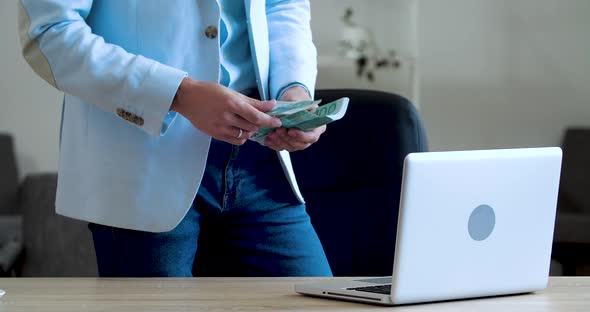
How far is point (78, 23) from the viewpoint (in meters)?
1.48

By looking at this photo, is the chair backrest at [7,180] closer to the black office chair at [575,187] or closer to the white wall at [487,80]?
the white wall at [487,80]

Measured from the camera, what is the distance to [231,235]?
162 cm

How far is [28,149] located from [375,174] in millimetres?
2994

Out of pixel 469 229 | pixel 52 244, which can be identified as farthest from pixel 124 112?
pixel 52 244

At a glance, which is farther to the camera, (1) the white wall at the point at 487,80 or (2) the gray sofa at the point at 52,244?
(1) the white wall at the point at 487,80

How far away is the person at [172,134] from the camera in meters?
1.46

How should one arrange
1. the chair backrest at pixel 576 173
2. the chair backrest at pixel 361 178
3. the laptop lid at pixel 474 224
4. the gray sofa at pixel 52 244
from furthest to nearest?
the chair backrest at pixel 576 173 < the gray sofa at pixel 52 244 < the chair backrest at pixel 361 178 < the laptop lid at pixel 474 224

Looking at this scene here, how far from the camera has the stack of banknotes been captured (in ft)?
Result: 4.55

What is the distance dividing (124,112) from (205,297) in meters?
0.38

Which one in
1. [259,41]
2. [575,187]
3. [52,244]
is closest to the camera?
[259,41]

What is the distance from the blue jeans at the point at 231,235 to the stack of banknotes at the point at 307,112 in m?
0.15

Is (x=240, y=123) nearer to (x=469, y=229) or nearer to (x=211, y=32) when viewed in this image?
(x=211, y=32)

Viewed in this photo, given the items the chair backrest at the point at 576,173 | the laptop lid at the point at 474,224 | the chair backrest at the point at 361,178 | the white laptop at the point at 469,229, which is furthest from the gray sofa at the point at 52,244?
the chair backrest at the point at 576,173

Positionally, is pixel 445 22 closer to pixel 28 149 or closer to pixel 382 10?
pixel 382 10
